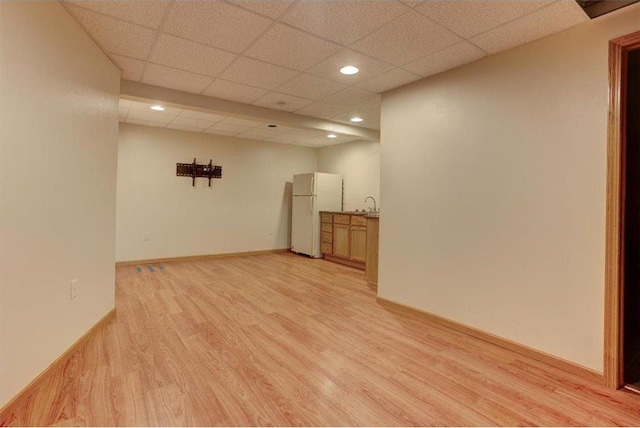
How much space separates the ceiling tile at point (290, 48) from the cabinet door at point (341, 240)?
3.31 metres

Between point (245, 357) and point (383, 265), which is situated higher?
point (383, 265)

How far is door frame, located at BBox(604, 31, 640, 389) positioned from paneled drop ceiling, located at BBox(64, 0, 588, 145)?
0.41 meters

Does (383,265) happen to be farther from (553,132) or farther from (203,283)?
(203,283)

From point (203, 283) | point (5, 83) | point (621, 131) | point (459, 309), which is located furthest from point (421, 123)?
point (203, 283)

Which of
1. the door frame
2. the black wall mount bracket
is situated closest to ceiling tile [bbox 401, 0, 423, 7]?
the door frame

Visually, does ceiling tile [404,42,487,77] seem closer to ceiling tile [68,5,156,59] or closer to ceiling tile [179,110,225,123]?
ceiling tile [68,5,156,59]

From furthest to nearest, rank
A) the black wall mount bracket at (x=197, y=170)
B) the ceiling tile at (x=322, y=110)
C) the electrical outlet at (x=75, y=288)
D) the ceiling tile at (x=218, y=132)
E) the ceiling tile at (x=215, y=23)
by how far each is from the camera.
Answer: the black wall mount bracket at (x=197, y=170)
the ceiling tile at (x=218, y=132)
the ceiling tile at (x=322, y=110)
the electrical outlet at (x=75, y=288)
the ceiling tile at (x=215, y=23)

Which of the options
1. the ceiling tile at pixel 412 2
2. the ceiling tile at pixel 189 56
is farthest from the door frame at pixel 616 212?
the ceiling tile at pixel 189 56

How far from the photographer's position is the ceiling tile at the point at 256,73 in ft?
9.07

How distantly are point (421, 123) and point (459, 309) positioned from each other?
1.74m

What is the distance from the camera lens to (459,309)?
9.03 ft

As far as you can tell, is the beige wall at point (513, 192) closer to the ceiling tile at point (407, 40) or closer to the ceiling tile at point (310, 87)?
the ceiling tile at point (407, 40)

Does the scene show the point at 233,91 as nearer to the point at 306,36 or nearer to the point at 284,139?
the point at 306,36

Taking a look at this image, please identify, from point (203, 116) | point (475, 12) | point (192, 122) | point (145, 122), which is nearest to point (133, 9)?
point (475, 12)
